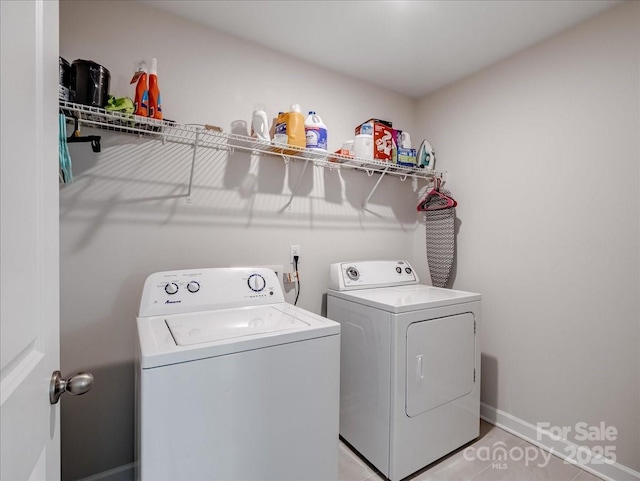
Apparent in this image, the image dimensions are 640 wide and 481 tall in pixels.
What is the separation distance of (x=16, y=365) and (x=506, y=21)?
2410 millimetres

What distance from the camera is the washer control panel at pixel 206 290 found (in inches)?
56.7

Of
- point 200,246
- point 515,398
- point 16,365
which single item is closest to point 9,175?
point 16,365

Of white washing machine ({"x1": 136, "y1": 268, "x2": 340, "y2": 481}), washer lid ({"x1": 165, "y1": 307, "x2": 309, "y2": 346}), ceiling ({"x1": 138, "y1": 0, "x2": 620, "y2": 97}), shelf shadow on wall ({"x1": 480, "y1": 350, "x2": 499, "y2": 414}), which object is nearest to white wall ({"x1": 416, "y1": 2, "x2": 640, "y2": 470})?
shelf shadow on wall ({"x1": 480, "y1": 350, "x2": 499, "y2": 414})

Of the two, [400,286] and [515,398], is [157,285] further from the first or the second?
[515,398]

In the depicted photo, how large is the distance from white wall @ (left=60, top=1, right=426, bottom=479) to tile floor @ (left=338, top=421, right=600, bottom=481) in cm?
95

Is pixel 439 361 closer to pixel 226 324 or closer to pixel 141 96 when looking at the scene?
pixel 226 324

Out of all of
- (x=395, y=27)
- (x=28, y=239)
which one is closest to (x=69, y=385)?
(x=28, y=239)

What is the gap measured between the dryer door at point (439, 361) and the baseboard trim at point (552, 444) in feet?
1.54

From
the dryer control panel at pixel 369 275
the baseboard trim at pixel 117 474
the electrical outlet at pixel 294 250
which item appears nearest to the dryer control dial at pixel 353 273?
the dryer control panel at pixel 369 275

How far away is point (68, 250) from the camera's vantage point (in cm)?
145

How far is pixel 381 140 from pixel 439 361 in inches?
56.7

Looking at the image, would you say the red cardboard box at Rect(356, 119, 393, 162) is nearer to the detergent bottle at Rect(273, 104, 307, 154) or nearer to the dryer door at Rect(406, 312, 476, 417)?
the detergent bottle at Rect(273, 104, 307, 154)

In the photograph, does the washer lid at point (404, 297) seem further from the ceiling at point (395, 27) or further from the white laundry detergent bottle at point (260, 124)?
the ceiling at point (395, 27)

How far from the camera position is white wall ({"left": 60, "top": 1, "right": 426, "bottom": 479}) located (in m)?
1.48
